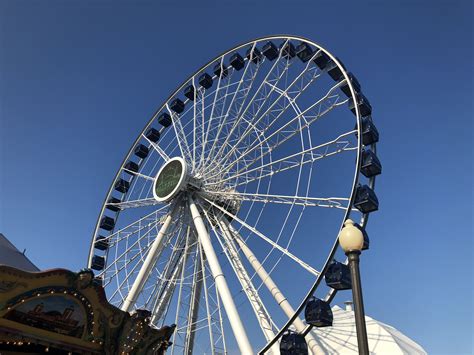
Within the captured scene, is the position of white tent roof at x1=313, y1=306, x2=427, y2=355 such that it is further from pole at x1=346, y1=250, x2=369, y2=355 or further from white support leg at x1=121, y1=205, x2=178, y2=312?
pole at x1=346, y1=250, x2=369, y2=355

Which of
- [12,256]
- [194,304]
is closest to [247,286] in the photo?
[194,304]

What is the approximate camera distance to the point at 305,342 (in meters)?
12.5

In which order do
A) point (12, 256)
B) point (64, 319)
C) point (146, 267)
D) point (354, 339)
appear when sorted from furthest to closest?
1. point (12, 256)
2. point (354, 339)
3. point (146, 267)
4. point (64, 319)

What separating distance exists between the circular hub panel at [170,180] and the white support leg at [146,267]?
723 millimetres

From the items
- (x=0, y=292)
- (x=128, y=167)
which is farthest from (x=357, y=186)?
(x=128, y=167)

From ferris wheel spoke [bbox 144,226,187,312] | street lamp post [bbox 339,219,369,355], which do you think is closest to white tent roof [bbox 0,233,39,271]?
ferris wheel spoke [bbox 144,226,187,312]

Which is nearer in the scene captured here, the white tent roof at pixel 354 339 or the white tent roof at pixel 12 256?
the white tent roof at pixel 354 339

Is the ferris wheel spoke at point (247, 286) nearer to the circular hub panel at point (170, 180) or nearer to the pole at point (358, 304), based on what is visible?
the circular hub panel at point (170, 180)

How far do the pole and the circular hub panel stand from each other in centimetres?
1259

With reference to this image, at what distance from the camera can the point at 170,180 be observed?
17.4m

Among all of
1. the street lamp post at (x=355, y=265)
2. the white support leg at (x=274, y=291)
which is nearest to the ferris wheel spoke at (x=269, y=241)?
the white support leg at (x=274, y=291)

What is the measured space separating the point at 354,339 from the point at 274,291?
750 centimetres

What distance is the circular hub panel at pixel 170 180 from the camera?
54.5ft

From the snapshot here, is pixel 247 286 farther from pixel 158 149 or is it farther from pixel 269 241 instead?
pixel 158 149
